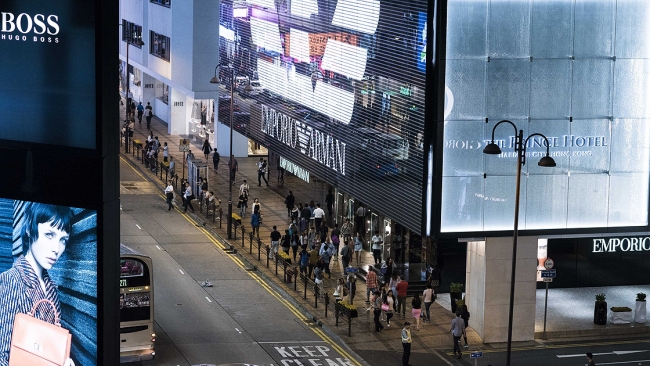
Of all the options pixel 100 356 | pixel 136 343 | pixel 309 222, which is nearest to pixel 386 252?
pixel 309 222

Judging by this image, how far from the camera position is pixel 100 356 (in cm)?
1595

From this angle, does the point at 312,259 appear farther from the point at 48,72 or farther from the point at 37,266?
the point at 48,72

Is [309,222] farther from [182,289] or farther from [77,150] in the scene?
[77,150]

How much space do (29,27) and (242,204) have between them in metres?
38.5

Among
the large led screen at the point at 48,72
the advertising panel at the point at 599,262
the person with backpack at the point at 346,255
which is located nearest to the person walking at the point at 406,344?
the person with backpack at the point at 346,255

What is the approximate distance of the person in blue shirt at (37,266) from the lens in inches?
631

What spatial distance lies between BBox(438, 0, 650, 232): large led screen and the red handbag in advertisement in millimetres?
20285

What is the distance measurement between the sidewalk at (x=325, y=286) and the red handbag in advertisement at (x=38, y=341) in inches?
770

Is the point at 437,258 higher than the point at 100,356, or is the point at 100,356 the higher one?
the point at 100,356

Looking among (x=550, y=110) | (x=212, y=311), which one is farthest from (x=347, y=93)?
A: (x=212, y=311)

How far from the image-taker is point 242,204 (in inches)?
2121

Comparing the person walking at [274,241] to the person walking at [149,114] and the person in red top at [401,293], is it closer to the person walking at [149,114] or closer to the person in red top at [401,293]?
the person in red top at [401,293]

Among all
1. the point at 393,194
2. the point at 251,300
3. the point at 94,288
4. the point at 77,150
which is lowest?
the point at 251,300

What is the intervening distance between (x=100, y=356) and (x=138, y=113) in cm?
6974
